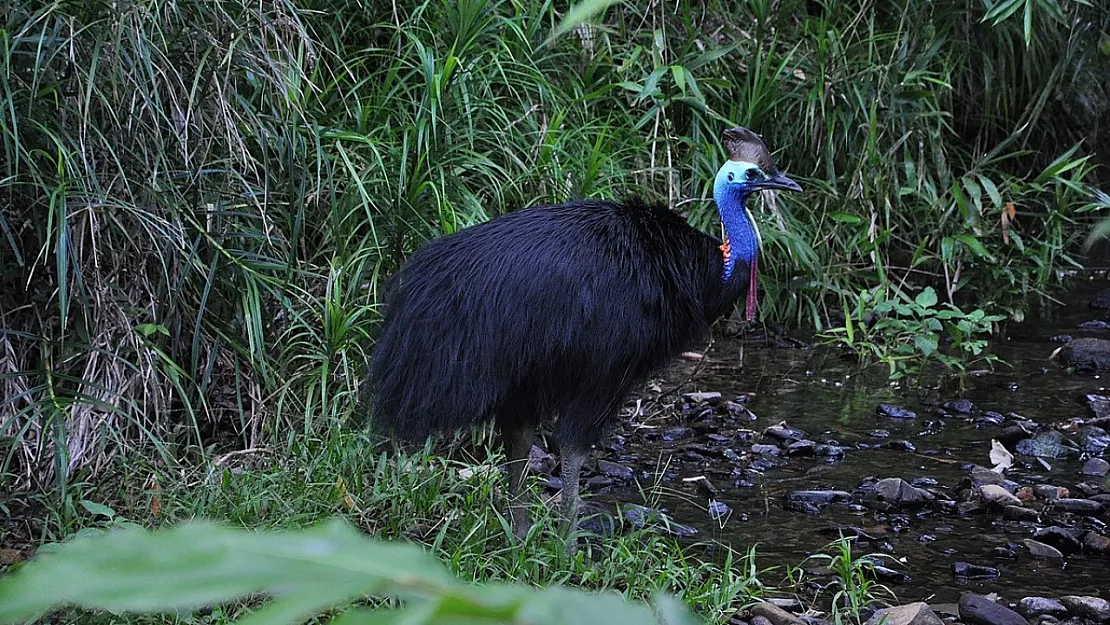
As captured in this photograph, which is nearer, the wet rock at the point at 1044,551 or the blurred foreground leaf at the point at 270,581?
the blurred foreground leaf at the point at 270,581

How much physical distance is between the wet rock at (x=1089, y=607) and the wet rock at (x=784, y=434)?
1373mm

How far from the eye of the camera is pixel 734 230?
11.9ft

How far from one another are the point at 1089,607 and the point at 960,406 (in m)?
1.76

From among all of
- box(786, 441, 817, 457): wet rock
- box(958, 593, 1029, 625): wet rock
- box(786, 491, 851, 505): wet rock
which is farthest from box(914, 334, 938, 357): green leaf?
box(958, 593, 1029, 625): wet rock

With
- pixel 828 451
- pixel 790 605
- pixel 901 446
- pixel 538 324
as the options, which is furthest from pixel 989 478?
pixel 538 324

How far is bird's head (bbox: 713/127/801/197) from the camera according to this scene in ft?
12.2

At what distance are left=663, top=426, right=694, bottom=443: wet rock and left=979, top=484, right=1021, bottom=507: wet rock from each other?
1.01 meters

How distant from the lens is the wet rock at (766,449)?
427 cm

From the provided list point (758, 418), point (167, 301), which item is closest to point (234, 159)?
point (167, 301)

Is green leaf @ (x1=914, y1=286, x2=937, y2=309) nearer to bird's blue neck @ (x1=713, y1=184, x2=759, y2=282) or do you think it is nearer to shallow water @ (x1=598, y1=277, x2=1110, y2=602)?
shallow water @ (x1=598, y1=277, x2=1110, y2=602)

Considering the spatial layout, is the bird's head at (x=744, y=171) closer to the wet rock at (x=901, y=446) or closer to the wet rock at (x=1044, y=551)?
the wet rock at (x=901, y=446)

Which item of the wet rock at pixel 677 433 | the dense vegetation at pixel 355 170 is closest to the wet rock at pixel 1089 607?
the wet rock at pixel 677 433

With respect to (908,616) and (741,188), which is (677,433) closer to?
(741,188)

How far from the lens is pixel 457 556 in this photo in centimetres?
293
